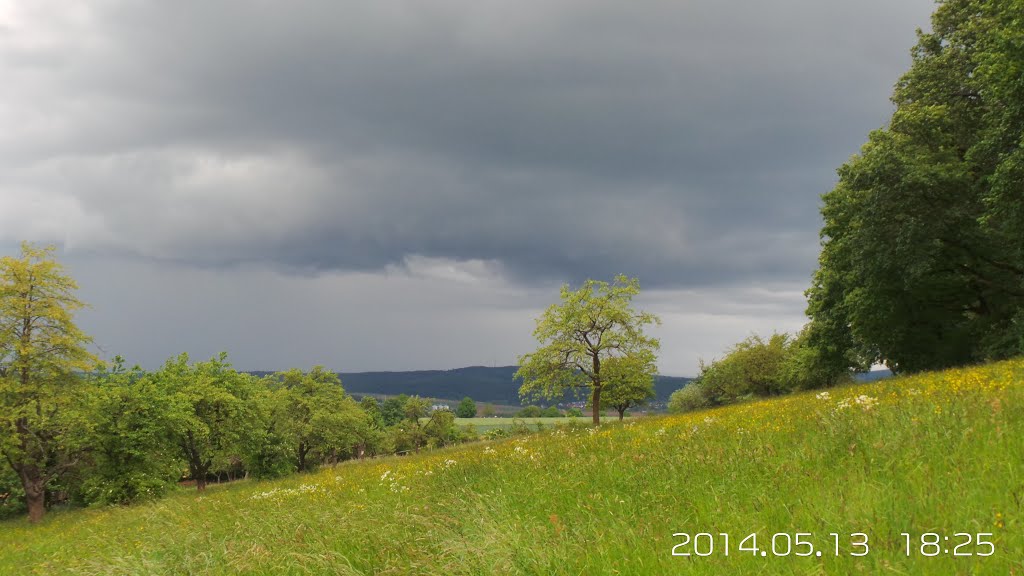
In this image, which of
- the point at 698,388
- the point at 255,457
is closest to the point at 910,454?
the point at 255,457

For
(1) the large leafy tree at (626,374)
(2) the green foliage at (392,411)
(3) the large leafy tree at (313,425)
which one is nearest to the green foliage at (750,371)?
(1) the large leafy tree at (626,374)

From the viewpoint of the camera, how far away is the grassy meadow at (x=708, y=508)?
12.8ft

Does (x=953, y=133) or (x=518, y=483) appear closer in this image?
(x=518, y=483)

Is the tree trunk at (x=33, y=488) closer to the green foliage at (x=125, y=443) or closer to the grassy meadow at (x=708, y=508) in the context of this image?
the green foliage at (x=125, y=443)

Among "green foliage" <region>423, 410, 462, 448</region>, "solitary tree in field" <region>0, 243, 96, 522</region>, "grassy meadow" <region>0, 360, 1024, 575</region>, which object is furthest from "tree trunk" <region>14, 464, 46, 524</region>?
"green foliage" <region>423, 410, 462, 448</region>

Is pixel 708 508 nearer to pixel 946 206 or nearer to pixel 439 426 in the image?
pixel 946 206

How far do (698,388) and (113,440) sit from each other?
3498 inches

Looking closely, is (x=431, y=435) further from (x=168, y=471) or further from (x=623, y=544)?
(x=623, y=544)

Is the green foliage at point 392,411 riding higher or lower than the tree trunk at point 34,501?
lower

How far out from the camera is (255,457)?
4494 centimetres
